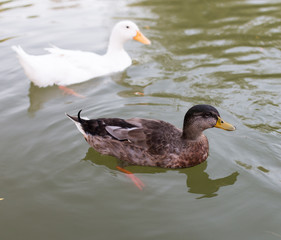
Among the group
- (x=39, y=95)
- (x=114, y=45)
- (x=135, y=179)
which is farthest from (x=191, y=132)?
(x=114, y=45)

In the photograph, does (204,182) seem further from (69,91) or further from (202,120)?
(69,91)

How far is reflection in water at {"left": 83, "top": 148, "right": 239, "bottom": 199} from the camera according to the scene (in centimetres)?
429

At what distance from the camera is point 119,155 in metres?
4.71

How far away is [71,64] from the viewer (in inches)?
267

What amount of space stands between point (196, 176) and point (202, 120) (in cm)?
69

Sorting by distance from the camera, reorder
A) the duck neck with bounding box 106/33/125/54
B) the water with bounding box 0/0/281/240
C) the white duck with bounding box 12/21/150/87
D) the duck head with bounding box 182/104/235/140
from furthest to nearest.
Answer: the duck neck with bounding box 106/33/125/54
the white duck with bounding box 12/21/150/87
the duck head with bounding box 182/104/235/140
the water with bounding box 0/0/281/240

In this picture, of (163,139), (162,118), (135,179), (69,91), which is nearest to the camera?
(135,179)

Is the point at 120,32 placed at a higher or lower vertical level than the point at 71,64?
higher

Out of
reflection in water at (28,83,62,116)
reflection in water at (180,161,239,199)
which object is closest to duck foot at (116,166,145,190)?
reflection in water at (180,161,239,199)

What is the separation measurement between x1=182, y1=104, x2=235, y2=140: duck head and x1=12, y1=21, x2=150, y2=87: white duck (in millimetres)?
2991

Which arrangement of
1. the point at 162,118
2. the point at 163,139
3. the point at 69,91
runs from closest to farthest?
the point at 163,139
the point at 162,118
the point at 69,91

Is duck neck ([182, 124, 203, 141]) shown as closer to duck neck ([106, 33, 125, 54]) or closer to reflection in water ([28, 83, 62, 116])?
reflection in water ([28, 83, 62, 116])

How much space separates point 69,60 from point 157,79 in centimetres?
165

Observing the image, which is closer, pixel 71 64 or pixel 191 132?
pixel 191 132
